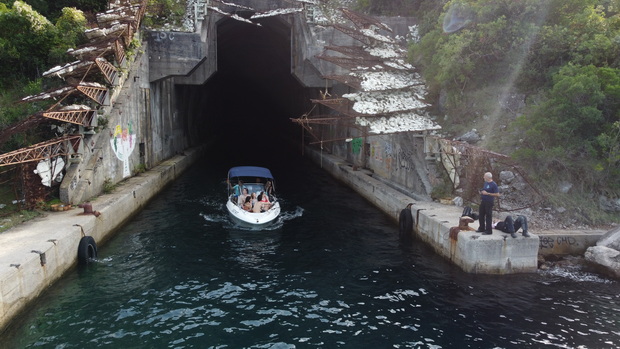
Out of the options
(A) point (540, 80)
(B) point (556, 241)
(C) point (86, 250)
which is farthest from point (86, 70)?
(A) point (540, 80)

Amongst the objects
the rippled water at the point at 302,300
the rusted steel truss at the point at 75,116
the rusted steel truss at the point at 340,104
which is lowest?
the rippled water at the point at 302,300

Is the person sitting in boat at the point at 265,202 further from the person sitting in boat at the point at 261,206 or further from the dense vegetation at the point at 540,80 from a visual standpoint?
the dense vegetation at the point at 540,80

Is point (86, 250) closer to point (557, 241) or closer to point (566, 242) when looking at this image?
point (557, 241)

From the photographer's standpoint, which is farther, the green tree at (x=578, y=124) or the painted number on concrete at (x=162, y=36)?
the painted number on concrete at (x=162, y=36)

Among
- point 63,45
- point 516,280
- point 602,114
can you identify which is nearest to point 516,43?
point 602,114

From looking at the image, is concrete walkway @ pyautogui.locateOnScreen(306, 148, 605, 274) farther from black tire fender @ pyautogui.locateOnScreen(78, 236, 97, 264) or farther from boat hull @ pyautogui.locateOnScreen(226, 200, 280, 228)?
black tire fender @ pyautogui.locateOnScreen(78, 236, 97, 264)

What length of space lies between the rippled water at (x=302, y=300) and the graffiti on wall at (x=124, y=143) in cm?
596

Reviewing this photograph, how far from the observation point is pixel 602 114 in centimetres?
1802

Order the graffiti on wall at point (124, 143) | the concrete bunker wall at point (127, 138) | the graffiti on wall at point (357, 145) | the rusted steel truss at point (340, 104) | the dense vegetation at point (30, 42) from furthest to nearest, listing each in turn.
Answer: the graffiti on wall at point (357, 145) < the dense vegetation at point (30, 42) < the rusted steel truss at point (340, 104) < the graffiti on wall at point (124, 143) < the concrete bunker wall at point (127, 138)

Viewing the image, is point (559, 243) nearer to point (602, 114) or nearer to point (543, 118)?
point (543, 118)

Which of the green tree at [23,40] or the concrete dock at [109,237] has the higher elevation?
the green tree at [23,40]

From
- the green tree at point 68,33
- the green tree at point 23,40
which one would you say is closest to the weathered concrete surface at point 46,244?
the green tree at point 68,33

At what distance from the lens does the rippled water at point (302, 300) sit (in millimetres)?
11023

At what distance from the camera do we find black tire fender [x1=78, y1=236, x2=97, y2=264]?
50.0 ft
